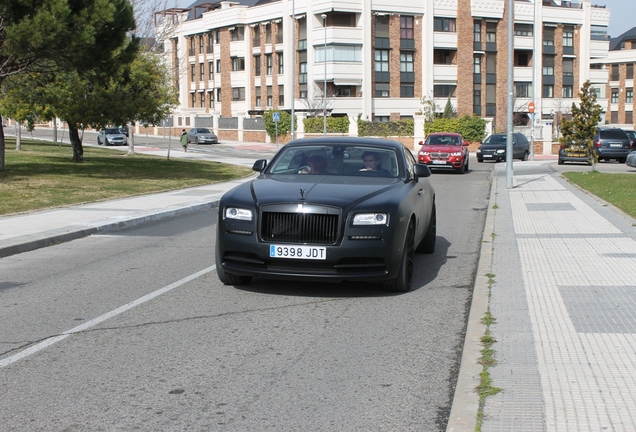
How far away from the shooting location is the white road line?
20.5 feet

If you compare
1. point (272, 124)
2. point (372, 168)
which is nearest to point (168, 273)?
point (372, 168)

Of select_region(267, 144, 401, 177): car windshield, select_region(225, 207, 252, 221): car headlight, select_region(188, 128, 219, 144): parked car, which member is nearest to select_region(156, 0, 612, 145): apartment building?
select_region(188, 128, 219, 144): parked car

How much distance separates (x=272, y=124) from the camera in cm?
7288

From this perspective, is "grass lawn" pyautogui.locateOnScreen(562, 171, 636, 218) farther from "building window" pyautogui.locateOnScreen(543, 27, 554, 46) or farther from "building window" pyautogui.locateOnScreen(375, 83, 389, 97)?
"building window" pyautogui.locateOnScreen(543, 27, 554, 46)

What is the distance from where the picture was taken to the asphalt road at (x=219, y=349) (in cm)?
500

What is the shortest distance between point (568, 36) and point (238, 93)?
108 ft

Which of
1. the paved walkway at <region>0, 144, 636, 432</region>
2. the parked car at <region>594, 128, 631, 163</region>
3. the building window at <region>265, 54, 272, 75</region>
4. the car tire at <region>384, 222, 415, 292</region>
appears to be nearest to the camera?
the paved walkway at <region>0, 144, 636, 432</region>

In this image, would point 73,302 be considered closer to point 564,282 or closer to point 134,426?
point 134,426

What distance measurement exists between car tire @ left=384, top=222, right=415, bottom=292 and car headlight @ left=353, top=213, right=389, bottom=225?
0.43 m

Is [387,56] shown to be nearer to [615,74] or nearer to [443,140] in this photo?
[443,140]

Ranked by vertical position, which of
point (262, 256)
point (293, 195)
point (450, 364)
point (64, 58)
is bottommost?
point (450, 364)

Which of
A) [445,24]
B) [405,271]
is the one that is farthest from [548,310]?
[445,24]

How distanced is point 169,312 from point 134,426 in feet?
10.0

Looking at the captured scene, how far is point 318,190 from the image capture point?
28.2ft
